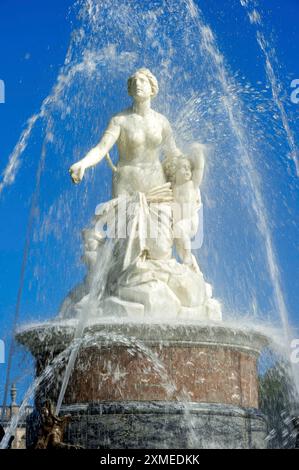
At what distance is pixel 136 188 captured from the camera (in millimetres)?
13633

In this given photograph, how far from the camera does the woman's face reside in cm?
1397

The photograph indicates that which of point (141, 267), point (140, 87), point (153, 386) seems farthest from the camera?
point (140, 87)

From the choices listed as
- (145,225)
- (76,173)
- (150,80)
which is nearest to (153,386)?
(145,225)

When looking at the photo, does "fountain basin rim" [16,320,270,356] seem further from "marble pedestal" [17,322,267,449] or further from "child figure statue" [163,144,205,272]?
"child figure statue" [163,144,205,272]

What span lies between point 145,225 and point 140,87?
256cm

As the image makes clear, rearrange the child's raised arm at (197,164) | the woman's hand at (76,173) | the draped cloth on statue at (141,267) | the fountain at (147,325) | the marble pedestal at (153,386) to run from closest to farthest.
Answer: the marble pedestal at (153,386), the fountain at (147,325), the draped cloth on statue at (141,267), the woman's hand at (76,173), the child's raised arm at (197,164)

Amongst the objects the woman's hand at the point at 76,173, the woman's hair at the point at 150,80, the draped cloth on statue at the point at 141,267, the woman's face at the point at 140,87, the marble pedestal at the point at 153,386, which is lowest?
the marble pedestal at the point at 153,386

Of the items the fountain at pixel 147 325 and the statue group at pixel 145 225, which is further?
the statue group at pixel 145 225

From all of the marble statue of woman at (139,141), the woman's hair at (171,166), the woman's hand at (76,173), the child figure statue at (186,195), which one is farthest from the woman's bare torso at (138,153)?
the woman's hand at (76,173)

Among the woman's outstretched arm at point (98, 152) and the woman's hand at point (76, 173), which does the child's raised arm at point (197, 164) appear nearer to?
the woman's outstretched arm at point (98, 152)

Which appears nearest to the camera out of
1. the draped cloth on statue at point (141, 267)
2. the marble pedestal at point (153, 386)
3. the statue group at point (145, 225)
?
the marble pedestal at point (153, 386)

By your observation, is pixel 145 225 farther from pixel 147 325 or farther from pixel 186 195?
pixel 147 325

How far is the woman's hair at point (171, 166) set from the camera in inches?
543

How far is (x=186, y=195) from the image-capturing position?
1356 cm
